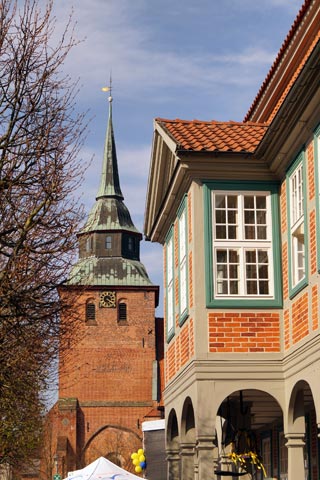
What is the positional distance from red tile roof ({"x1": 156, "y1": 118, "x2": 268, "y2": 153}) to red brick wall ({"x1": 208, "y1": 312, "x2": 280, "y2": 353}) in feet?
8.85

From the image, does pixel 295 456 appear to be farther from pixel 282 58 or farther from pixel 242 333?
pixel 282 58

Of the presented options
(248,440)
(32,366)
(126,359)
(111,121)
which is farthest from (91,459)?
(248,440)

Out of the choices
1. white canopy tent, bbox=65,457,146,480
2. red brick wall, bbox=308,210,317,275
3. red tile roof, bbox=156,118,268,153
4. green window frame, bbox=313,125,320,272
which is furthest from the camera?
white canopy tent, bbox=65,457,146,480

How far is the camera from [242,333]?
17.7 metres

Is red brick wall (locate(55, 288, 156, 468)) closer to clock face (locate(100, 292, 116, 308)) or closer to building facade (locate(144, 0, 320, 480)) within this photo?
clock face (locate(100, 292, 116, 308))

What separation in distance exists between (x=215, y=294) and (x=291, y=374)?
182 centimetres

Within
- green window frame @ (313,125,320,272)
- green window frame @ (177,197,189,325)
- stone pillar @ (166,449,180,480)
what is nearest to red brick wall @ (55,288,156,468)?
stone pillar @ (166,449,180,480)

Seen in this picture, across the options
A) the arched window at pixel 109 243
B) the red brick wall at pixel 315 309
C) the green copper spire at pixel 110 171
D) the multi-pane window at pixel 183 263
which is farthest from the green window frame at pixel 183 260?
the green copper spire at pixel 110 171

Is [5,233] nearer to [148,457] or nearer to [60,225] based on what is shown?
[60,225]

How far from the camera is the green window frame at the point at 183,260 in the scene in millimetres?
19094

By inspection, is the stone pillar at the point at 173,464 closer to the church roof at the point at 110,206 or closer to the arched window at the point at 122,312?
the arched window at the point at 122,312

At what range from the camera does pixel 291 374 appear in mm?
17016

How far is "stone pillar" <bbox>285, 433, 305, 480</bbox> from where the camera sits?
16.9 metres

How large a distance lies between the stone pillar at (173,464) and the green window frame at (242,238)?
18.7 feet
